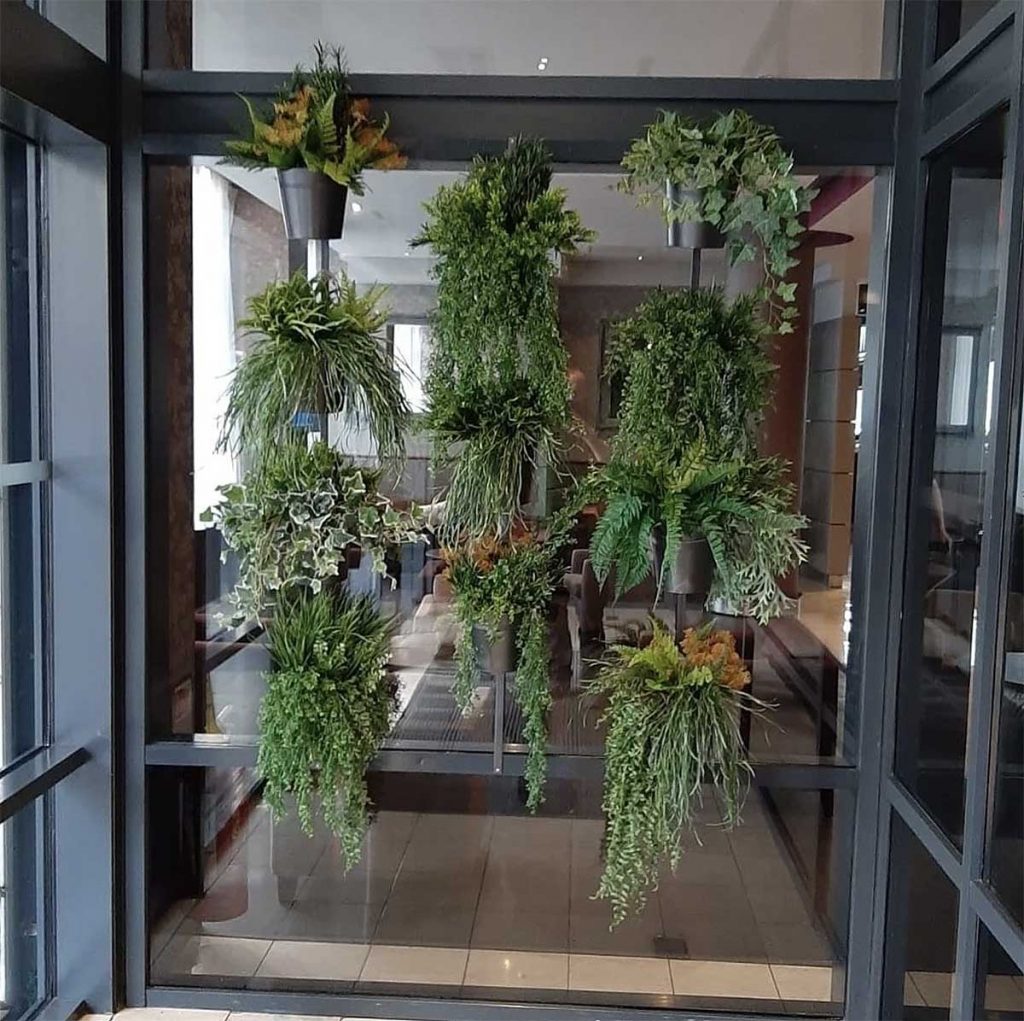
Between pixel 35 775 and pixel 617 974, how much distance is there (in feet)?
5.00

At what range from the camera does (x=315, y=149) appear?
83.7 inches

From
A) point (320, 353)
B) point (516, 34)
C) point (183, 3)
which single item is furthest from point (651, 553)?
point (183, 3)

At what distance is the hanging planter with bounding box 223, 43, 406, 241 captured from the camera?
83.5 inches

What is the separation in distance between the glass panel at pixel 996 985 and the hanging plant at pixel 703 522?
2.52 ft

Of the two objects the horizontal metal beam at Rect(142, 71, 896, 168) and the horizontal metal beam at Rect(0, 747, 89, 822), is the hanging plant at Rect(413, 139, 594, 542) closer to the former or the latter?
the horizontal metal beam at Rect(142, 71, 896, 168)

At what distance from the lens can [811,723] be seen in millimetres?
2496

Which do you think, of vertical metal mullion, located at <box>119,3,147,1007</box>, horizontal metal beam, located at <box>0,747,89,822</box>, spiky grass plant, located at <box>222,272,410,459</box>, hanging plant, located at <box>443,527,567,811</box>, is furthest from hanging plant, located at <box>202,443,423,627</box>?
horizontal metal beam, located at <box>0,747,89,822</box>

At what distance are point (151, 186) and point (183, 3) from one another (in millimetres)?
453

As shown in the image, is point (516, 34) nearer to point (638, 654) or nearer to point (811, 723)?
point (638, 654)

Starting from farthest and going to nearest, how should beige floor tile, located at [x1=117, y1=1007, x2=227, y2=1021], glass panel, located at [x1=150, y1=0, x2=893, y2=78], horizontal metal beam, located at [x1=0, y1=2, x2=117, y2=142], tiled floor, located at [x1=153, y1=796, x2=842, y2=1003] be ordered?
tiled floor, located at [x1=153, y1=796, x2=842, y2=1003], beige floor tile, located at [x1=117, y1=1007, x2=227, y2=1021], glass panel, located at [x1=150, y1=0, x2=893, y2=78], horizontal metal beam, located at [x1=0, y1=2, x2=117, y2=142]

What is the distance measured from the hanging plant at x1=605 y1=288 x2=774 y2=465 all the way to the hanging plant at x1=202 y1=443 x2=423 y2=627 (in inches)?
24.2

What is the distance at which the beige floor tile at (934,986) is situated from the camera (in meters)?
2.10

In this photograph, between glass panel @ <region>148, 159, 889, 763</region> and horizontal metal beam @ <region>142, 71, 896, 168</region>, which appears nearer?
horizontal metal beam @ <region>142, 71, 896, 168</region>

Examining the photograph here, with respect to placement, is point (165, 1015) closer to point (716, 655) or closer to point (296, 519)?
point (296, 519)
